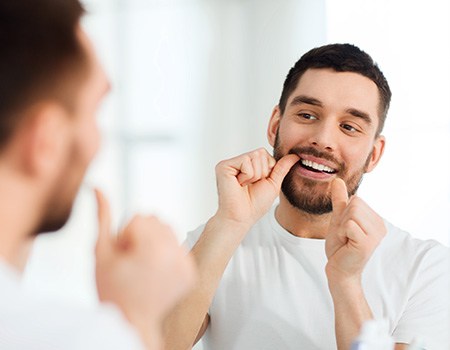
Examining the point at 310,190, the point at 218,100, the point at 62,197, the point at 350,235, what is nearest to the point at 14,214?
the point at 62,197

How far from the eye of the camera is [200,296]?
137 centimetres

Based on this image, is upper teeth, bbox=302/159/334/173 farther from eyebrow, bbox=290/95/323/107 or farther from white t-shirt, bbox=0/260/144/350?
white t-shirt, bbox=0/260/144/350

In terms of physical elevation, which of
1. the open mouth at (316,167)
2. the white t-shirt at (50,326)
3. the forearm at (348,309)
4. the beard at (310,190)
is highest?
the white t-shirt at (50,326)

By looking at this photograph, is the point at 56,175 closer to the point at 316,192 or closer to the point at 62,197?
the point at 62,197

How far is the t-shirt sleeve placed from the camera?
147 cm

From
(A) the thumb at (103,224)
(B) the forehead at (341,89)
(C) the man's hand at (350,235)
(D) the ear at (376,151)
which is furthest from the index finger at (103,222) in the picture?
(D) the ear at (376,151)

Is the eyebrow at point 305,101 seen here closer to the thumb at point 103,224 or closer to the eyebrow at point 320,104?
the eyebrow at point 320,104

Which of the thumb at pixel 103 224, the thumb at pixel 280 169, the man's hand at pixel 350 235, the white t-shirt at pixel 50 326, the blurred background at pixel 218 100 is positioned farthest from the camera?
the blurred background at pixel 218 100

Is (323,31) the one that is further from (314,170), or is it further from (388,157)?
(314,170)

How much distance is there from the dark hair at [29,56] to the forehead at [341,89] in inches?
40.2

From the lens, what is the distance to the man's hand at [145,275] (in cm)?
65

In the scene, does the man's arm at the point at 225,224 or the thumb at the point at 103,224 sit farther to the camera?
A: the man's arm at the point at 225,224

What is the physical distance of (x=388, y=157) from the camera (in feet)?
8.85

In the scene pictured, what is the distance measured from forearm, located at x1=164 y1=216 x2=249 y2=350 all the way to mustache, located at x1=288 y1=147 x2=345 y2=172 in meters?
0.29
